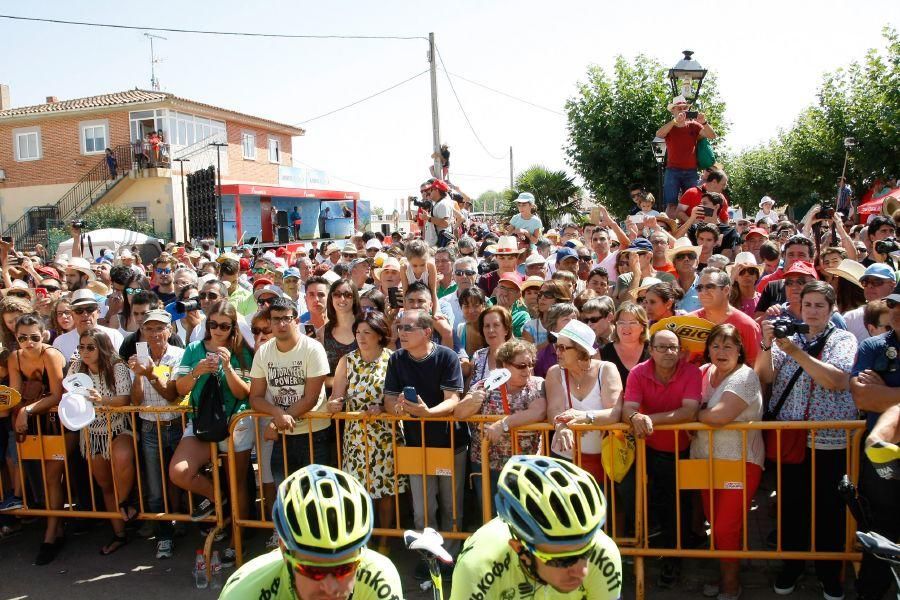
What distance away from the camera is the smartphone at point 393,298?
7.33 meters

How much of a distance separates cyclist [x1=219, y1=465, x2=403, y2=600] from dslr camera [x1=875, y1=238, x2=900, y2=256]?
6.09 metres

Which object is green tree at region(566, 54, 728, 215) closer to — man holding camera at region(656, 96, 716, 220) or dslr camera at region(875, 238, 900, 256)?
man holding camera at region(656, 96, 716, 220)

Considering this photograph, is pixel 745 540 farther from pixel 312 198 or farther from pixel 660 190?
pixel 312 198

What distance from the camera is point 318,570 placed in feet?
7.90

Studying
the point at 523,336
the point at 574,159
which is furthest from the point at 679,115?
the point at 574,159

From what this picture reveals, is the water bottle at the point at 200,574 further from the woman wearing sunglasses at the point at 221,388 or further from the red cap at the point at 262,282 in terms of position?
the red cap at the point at 262,282

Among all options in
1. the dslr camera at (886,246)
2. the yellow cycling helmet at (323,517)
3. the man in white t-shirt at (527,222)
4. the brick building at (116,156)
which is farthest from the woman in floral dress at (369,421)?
the brick building at (116,156)

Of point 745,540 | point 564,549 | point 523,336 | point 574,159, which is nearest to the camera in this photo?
point 564,549

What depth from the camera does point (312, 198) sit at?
42844mm

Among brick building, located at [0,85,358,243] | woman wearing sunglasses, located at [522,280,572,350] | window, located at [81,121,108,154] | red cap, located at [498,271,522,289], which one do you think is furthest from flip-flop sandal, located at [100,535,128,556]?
window, located at [81,121,108,154]

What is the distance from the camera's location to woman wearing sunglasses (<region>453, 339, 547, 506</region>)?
488 centimetres

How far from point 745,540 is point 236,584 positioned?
3299 mm

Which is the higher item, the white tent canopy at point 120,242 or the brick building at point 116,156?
the brick building at point 116,156

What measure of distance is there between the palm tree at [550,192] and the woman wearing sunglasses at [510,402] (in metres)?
19.5
